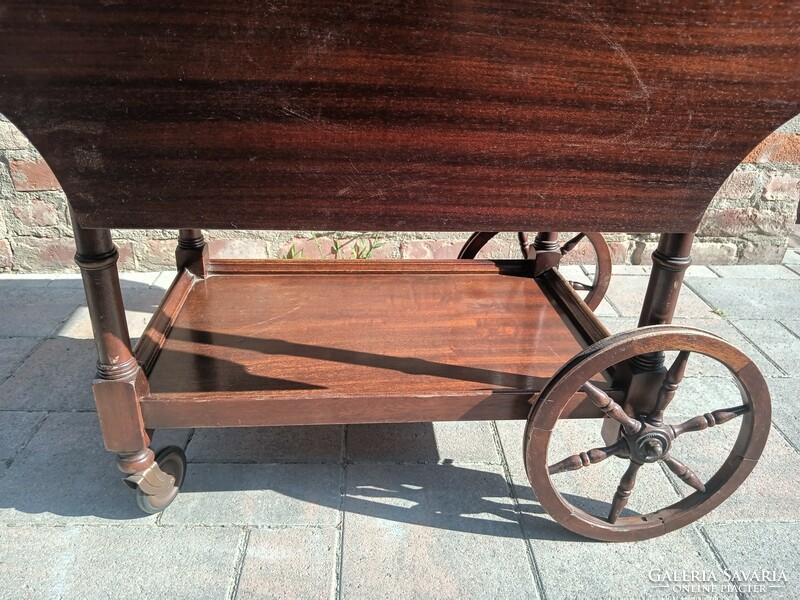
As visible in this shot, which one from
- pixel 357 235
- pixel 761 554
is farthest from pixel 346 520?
pixel 357 235

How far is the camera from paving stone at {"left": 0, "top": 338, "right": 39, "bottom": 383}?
219cm

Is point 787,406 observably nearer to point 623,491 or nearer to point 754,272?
point 623,491

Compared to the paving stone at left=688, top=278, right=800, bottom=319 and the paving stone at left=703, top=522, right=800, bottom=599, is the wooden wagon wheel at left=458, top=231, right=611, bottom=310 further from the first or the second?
the paving stone at left=703, top=522, right=800, bottom=599

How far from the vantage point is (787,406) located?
2.09 meters

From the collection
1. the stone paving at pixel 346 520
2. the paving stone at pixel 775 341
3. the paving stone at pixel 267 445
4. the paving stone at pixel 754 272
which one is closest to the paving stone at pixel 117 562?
the stone paving at pixel 346 520

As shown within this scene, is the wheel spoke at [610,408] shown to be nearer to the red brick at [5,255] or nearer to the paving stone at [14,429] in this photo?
the paving stone at [14,429]

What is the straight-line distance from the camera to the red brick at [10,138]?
265 centimetres

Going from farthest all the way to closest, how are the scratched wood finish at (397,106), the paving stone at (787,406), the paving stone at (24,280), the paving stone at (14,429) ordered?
the paving stone at (24,280), the paving stone at (787,406), the paving stone at (14,429), the scratched wood finish at (397,106)

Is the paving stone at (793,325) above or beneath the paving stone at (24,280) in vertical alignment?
above

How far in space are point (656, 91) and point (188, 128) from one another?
86cm

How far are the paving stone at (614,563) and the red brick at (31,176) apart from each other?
8.34 feet

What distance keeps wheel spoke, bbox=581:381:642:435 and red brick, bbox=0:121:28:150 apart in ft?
8.38

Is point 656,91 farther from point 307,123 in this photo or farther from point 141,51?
point 141,51

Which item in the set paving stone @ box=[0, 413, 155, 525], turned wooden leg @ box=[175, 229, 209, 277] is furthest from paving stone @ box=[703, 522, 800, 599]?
turned wooden leg @ box=[175, 229, 209, 277]
